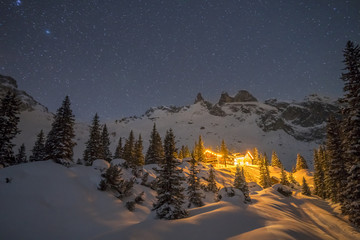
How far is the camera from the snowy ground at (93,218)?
7809mm

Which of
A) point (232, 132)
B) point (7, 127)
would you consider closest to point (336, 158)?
point (7, 127)

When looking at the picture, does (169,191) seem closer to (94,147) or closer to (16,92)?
(94,147)

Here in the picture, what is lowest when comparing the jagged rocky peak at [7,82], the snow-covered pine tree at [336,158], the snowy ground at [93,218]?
the snowy ground at [93,218]

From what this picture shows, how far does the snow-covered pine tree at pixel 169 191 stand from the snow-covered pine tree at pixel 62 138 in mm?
12820

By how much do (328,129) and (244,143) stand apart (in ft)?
458

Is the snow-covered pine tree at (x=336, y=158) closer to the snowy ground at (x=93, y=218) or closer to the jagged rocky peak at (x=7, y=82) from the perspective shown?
→ the snowy ground at (x=93, y=218)

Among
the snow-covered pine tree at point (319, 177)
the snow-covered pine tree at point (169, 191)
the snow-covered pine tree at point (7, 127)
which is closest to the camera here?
the snow-covered pine tree at point (169, 191)

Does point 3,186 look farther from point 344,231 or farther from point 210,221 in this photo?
point 344,231

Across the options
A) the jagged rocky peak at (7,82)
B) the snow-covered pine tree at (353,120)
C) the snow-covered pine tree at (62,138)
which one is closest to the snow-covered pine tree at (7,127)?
the snow-covered pine tree at (62,138)

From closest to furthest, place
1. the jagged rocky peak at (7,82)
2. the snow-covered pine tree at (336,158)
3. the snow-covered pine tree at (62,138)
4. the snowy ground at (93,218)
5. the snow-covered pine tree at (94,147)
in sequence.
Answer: the snowy ground at (93,218), the snow-covered pine tree at (336,158), the snow-covered pine tree at (62,138), the snow-covered pine tree at (94,147), the jagged rocky peak at (7,82)

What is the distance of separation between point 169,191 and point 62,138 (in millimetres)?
16575

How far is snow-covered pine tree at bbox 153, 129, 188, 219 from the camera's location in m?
12.8

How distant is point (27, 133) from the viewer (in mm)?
95062

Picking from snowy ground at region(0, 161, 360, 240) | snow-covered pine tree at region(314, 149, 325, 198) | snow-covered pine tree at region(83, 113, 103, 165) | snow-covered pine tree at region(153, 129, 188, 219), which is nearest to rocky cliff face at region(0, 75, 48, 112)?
snow-covered pine tree at region(83, 113, 103, 165)
